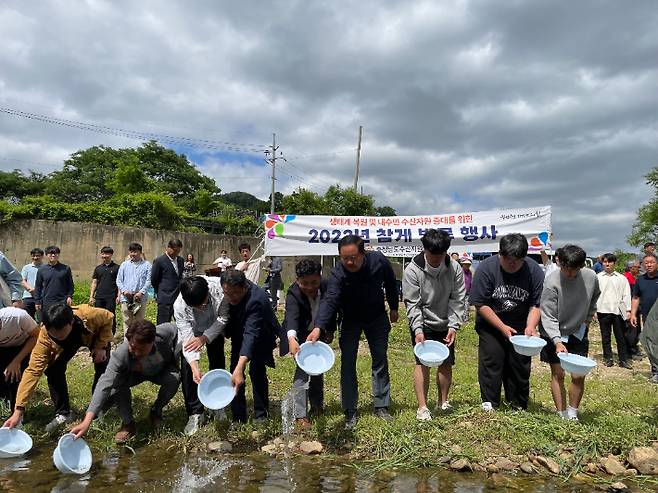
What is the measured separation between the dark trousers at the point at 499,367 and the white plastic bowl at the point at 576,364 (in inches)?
14.9

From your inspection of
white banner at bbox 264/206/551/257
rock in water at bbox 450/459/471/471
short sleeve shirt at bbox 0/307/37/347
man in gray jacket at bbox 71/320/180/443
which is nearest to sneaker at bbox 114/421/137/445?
man in gray jacket at bbox 71/320/180/443

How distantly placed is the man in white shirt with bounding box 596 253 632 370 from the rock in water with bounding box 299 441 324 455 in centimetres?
598

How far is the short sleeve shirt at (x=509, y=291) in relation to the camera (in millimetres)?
4312

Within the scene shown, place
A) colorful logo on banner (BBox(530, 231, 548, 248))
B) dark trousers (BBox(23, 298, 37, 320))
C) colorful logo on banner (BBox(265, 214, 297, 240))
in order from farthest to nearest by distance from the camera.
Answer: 1. colorful logo on banner (BBox(265, 214, 297, 240))
2. colorful logo on banner (BBox(530, 231, 548, 248))
3. dark trousers (BBox(23, 298, 37, 320))

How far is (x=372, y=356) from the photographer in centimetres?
438

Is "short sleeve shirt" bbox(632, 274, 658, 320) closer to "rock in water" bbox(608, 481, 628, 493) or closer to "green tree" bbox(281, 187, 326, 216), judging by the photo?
"rock in water" bbox(608, 481, 628, 493)

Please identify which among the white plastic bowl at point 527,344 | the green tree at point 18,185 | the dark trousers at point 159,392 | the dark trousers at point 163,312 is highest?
the green tree at point 18,185

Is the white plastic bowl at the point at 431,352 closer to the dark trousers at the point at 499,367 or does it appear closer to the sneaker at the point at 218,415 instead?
the dark trousers at the point at 499,367

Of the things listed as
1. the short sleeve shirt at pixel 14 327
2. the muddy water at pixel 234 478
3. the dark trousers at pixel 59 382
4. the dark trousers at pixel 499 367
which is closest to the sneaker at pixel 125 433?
the muddy water at pixel 234 478

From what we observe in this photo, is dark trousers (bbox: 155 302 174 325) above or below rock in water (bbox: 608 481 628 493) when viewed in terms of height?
above

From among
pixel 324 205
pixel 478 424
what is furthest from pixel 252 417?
pixel 324 205

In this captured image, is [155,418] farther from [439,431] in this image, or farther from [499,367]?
[499,367]

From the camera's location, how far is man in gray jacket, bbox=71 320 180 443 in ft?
12.8

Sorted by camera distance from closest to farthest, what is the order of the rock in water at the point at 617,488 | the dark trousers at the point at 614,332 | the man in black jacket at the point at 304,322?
the rock in water at the point at 617,488 → the man in black jacket at the point at 304,322 → the dark trousers at the point at 614,332
